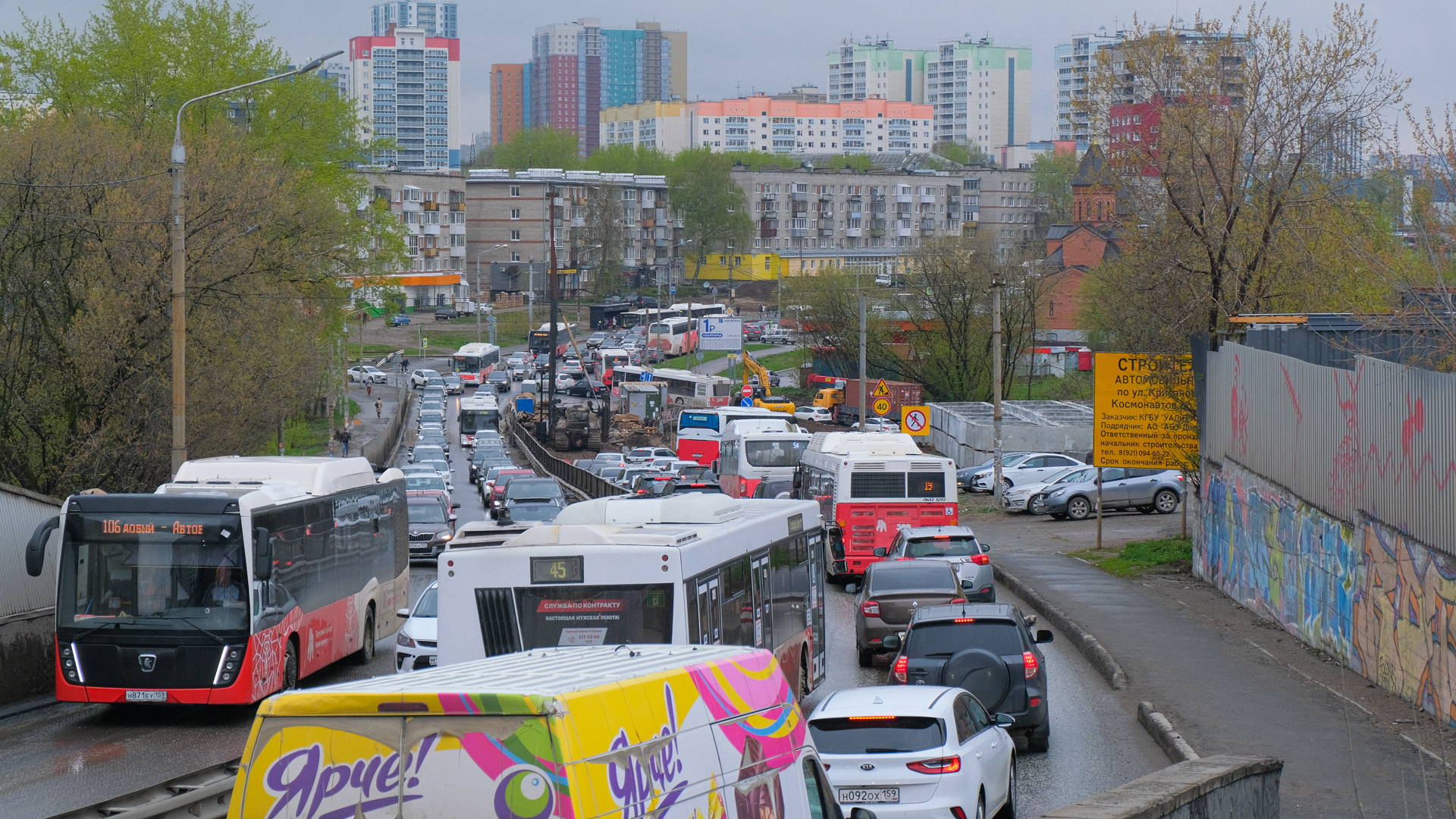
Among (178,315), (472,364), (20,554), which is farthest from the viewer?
(472,364)

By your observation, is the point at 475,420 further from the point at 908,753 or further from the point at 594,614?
the point at 908,753

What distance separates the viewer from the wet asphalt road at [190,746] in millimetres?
13555

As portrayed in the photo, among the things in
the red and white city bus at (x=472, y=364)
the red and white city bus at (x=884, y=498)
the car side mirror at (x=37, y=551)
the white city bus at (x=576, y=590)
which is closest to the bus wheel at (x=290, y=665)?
the car side mirror at (x=37, y=551)

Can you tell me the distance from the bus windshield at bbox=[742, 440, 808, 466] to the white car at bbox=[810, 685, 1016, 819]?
32164mm

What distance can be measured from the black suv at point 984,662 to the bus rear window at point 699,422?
44401 mm

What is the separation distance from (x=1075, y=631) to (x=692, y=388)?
2487 inches

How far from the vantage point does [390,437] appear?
72625 mm

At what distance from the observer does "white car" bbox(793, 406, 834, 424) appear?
83250 mm

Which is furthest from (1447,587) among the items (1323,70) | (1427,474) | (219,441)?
(219,441)

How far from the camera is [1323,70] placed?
27609 mm

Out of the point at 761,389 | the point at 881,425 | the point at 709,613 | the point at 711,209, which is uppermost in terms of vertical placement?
the point at 711,209

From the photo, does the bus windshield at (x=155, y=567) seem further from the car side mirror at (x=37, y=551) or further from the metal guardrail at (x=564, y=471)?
the metal guardrail at (x=564, y=471)

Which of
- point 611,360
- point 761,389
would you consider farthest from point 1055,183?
point 761,389

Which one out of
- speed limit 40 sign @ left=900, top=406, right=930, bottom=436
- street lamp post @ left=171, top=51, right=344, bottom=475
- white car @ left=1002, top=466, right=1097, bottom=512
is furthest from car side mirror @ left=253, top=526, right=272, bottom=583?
white car @ left=1002, top=466, right=1097, bottom=512
